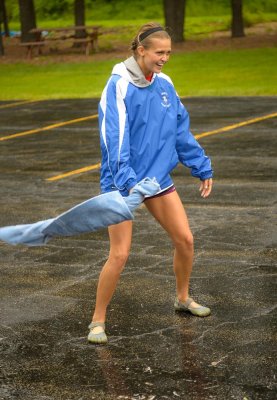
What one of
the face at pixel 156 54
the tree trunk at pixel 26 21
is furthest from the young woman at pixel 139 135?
the tree trunk at pixel 26 21

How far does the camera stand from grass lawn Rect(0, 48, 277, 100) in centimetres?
2316

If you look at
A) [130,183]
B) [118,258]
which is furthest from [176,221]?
[130,183]

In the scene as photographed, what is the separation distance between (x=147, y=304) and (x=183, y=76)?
65.6 ft

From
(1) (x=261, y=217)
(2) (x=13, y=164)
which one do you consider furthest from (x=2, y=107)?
(1) (x=261, y=217)

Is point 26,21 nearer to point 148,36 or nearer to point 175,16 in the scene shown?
point 175,16

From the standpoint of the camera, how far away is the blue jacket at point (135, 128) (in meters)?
5.70

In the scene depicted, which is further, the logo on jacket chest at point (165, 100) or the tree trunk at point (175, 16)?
the tree trunk at point (175, 16)

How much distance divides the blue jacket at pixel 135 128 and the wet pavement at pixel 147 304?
92 cm

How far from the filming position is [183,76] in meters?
26.2

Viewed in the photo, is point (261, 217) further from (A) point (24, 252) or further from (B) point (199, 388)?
(B) point (199, 388)

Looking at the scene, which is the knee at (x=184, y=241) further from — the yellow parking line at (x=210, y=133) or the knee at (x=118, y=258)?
the yellow parking line at (x=210, y=133)

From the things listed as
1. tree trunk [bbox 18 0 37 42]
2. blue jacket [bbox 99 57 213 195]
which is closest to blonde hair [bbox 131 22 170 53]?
blue jacket [bbox 99 57 213 195]

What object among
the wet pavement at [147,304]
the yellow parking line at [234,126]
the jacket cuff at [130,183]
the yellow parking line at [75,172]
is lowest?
the yellow parking line at [234,126]

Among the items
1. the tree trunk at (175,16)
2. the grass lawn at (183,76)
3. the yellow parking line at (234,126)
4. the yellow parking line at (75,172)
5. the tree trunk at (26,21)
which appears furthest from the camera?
the tree trunk at (26,21)
